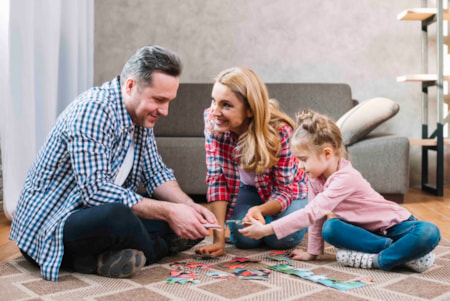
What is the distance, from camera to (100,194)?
1.61 m

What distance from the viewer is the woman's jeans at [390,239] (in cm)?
165

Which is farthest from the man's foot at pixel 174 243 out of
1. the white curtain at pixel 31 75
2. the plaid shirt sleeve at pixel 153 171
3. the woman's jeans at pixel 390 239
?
the white curtain at pixel 31 75

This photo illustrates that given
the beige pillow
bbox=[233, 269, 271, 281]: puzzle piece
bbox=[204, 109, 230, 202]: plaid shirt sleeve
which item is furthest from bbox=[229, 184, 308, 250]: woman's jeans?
the beige pillow

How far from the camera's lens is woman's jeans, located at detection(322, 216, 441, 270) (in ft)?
5.40

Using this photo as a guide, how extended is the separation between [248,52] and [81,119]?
281 centimetres

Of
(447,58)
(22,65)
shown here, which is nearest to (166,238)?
(22,65)

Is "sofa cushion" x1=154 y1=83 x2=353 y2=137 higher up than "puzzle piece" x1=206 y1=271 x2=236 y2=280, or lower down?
higher up

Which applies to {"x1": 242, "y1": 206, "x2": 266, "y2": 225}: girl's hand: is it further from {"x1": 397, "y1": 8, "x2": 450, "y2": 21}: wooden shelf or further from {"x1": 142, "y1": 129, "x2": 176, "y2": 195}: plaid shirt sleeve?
{"x1": 397, "y1": 8, "x2": 450, "y2": 21}: wooden shelf

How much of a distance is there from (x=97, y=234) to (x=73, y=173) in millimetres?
225

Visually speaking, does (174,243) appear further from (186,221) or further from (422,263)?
(422,263)

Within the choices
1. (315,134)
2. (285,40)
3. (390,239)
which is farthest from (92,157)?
(285,40)

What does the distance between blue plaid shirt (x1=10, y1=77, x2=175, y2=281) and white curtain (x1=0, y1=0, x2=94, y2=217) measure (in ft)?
3.42

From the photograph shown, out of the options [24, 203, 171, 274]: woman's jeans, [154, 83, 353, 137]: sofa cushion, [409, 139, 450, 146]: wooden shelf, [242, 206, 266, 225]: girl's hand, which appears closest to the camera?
[24, 203, 171, 274]: woman's jeans

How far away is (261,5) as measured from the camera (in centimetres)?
423
